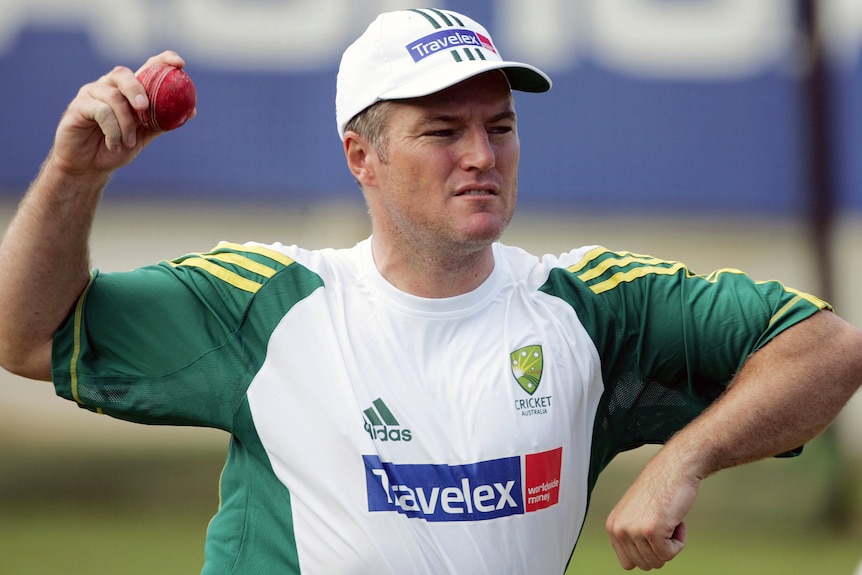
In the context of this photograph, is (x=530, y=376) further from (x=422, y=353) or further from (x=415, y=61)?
(x=415, y=61)

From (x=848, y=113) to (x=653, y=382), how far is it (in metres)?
3.94

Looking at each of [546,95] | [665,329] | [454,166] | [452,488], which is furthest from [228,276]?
[546,95]

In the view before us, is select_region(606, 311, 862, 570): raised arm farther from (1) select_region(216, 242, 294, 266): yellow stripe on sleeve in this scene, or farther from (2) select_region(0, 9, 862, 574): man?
(1) select_region(216, 242, 294, 266): yellow stripe on sleeve

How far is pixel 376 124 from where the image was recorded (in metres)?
2.61

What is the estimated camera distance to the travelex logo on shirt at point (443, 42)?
8.32ft

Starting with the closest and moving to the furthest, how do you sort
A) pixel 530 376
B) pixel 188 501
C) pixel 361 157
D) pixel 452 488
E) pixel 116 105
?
pixel 116 105 → pixel 452 488 → pixel 530 376 → pixel 361 157 → pixel 188 501

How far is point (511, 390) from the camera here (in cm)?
246

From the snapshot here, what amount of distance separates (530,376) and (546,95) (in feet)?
12.5

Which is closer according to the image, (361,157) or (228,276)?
(228,276)

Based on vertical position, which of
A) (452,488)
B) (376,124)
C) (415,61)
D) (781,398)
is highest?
(415,61)

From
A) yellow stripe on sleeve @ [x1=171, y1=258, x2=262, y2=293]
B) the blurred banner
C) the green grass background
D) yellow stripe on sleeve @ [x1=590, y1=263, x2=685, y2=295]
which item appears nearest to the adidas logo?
yellow stripe on sleeve @ [x1=171, y1=258, x2=262, y2=293]

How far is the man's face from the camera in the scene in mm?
2471

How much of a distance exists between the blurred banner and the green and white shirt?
351 cm

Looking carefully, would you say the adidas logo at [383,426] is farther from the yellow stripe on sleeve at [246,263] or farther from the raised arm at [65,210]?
the raised arm at [65,210]
